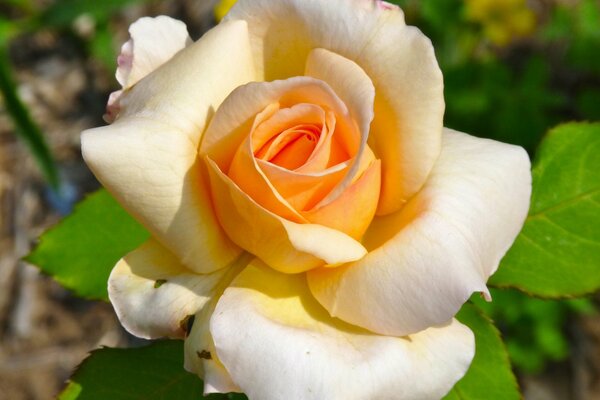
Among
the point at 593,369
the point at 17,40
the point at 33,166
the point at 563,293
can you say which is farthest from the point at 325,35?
the point at 17,40

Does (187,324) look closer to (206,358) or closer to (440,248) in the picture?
(206,358)

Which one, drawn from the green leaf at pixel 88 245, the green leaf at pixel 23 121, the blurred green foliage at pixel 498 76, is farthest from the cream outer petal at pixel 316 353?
the green leaf at pixel 23 121

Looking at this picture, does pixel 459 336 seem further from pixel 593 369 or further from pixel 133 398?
pixel 593 369

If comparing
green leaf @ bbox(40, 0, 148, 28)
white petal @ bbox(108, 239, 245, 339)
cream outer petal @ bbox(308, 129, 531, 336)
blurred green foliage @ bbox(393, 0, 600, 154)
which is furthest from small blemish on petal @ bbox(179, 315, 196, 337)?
green leaf @ bbox(40, 0, 148, 28)

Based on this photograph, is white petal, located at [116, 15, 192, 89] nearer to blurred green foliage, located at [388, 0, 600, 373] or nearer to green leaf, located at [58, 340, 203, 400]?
green leaf, located at [58, 340, 203, 400]

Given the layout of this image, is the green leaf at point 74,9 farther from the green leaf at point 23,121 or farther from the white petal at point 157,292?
the white petal at point 157,292

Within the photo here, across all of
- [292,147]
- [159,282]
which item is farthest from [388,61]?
[159,282]

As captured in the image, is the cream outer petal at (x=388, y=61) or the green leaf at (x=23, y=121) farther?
the green leaf at (x=23, y=121)
